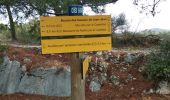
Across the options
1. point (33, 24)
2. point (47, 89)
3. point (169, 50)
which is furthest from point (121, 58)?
point (33, 24)

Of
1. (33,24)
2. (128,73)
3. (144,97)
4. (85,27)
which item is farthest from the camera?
(33,24)

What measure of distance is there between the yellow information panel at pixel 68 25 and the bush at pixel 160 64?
4617mm

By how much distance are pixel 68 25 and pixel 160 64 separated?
195 inches

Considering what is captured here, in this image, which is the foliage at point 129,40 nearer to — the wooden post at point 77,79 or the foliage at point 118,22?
the foliage at point 118,22

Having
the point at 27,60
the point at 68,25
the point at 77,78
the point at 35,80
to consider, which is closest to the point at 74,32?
the point at 68,25

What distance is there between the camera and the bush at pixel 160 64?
10484 millimetres

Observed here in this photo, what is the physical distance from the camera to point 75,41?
6199mm

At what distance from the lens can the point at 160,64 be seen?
10.6m

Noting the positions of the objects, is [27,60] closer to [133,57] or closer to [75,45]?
[133,57]

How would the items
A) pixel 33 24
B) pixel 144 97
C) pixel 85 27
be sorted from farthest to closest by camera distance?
pixel 33 24, pixel 144 97, pixel 85 27

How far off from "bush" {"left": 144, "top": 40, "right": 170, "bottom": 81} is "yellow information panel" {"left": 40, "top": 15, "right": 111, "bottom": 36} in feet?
15.1

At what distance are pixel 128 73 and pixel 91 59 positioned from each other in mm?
1014

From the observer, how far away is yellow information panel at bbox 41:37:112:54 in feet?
20.0

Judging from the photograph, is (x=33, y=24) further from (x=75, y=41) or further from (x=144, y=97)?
(x=75, y=41)
